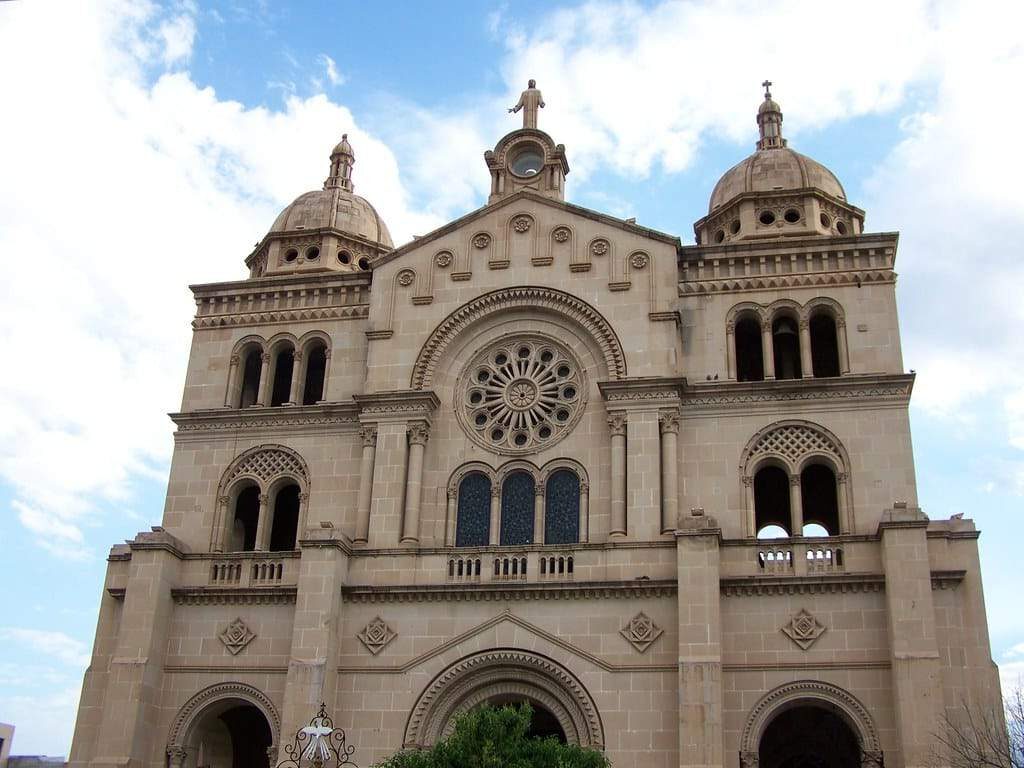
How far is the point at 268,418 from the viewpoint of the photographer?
3462 cm

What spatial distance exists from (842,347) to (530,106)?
1271 cm

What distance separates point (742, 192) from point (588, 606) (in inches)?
635

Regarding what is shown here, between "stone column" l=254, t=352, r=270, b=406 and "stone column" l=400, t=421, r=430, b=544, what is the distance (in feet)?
17.0

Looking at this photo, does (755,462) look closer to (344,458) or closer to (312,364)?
(344,458)

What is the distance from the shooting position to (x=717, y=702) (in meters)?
26.4

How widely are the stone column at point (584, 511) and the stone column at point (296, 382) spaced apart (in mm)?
8945

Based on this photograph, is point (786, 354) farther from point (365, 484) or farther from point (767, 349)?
point (365, 484)

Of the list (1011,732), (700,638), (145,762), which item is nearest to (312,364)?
(145,762)

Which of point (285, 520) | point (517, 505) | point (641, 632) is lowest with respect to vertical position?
point (641, 632)

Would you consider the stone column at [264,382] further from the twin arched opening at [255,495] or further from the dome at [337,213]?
the dome at [337,213]

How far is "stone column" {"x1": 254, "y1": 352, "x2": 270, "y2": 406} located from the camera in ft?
115

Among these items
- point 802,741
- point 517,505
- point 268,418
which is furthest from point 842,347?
point 268,418

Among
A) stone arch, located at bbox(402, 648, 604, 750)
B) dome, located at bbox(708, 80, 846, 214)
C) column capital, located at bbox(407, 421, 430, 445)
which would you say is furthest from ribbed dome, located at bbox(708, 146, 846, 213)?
stone arch, located at bbox(402, 648, 604, 750)

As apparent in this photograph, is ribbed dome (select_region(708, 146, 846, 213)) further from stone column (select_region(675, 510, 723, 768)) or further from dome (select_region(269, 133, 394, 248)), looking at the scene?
stone column (select_region(675, 510, 723, 768))
